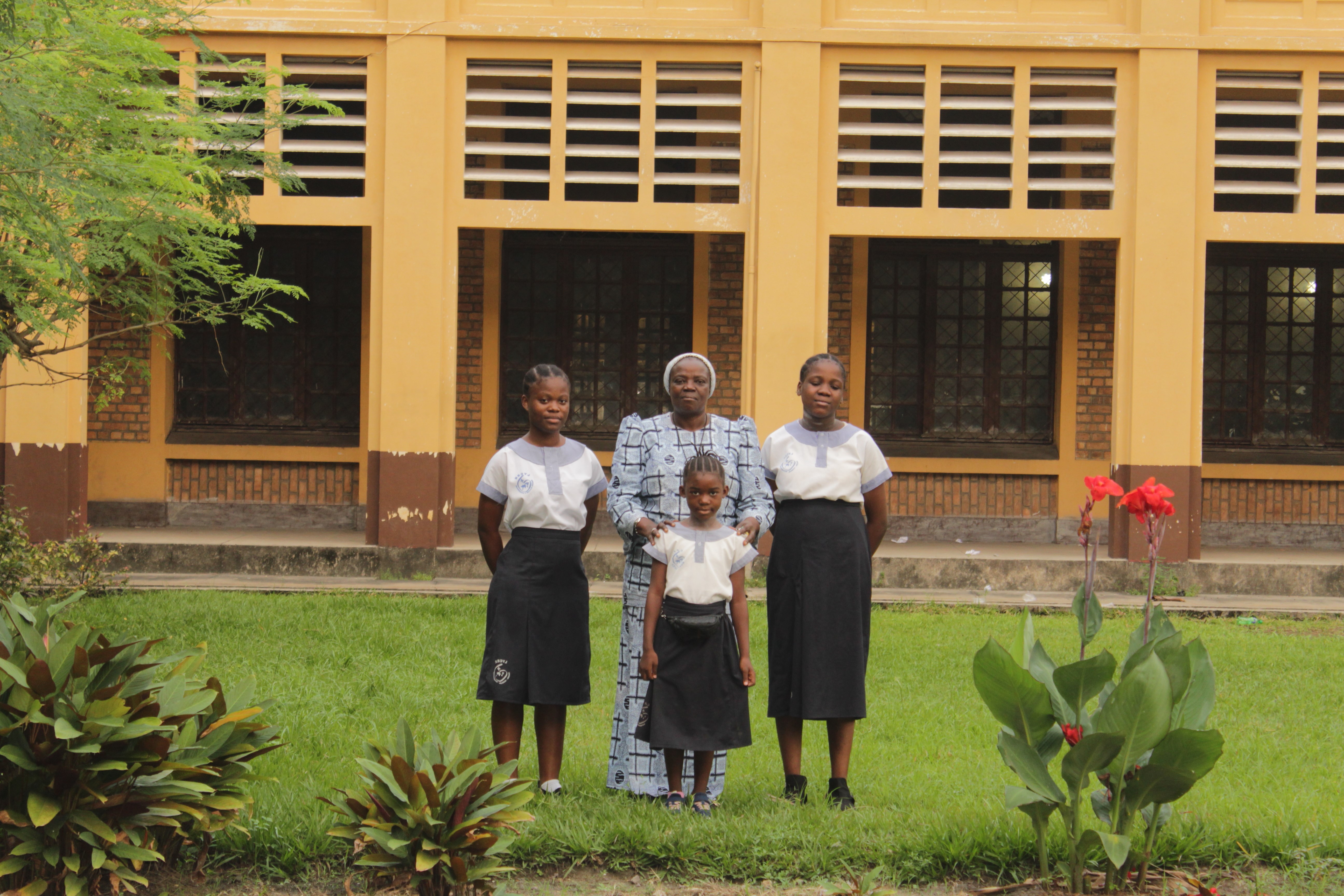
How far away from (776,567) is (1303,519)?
10254mm

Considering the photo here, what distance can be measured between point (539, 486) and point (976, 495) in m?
9.09

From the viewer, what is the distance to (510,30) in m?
10.9

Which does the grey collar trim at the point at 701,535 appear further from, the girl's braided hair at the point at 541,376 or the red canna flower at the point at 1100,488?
the red canna flower at the point at 1100,488

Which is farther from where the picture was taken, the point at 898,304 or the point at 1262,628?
the point at 898,304

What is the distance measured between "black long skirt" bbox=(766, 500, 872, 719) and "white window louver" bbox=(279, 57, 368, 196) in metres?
7.07

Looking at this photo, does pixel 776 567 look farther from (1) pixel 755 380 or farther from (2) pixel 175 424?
(2) pixel 175 424

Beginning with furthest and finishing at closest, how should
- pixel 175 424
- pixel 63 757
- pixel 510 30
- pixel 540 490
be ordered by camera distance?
pixel 175 424, pixel 510 30, pixel 540 490, pixel 63 757

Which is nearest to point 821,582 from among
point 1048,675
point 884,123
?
point 1048,675

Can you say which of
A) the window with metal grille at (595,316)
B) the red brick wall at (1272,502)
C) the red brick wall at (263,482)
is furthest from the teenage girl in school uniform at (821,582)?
the red brick wall at (1272,502)

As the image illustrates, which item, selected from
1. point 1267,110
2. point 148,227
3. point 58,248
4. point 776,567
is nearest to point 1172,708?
point 776,567

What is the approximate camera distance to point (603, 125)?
10.9 meters

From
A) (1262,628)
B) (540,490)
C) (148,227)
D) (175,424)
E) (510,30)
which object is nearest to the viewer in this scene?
(540,490)

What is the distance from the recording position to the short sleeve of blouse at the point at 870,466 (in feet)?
15.9

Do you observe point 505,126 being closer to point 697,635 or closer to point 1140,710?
point 697,635
